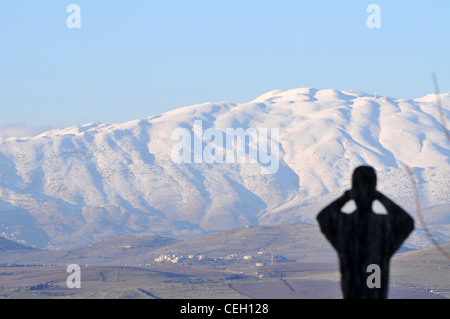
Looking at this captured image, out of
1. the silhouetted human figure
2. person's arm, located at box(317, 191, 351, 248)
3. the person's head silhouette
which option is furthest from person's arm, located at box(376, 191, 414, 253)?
person's arm, located at box(317, 191, 351, 248)

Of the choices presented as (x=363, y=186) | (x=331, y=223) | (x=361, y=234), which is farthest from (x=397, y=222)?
(x=331, y=223)

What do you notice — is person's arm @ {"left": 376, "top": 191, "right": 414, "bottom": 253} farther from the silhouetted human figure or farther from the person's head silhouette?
the person's head silhouette

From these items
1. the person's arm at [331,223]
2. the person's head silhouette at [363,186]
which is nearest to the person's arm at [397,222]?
the person's head silhouette at [363,186]

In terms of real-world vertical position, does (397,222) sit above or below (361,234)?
above

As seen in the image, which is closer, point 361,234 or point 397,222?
point 397,222

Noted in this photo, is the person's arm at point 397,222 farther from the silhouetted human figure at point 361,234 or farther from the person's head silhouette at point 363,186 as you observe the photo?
the person's head silhouette at point 363,186

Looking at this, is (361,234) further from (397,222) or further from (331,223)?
(397,222)
